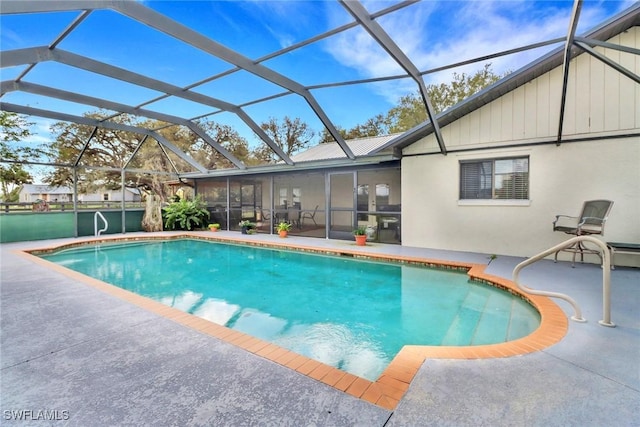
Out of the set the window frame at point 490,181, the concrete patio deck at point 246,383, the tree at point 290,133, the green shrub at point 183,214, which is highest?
the tree at point 290,133

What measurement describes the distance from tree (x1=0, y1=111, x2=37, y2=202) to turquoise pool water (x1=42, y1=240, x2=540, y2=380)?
945 cm

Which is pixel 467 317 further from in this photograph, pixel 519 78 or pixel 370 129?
pixel 370 129

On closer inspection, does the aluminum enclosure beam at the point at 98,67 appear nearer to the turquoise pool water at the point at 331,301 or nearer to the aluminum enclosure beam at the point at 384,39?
the turquoise pool water at the point at 331,301

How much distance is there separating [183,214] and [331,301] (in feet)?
33.1

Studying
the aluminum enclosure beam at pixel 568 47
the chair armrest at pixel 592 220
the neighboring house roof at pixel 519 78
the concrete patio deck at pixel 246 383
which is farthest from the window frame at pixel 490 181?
the concrete patio deck at pixel 246 383

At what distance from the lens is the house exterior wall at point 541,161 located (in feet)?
18.4

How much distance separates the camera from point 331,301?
181 inches

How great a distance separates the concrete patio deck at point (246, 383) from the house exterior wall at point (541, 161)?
3710mm

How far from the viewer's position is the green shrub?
1252cm

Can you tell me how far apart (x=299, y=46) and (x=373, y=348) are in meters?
4.64

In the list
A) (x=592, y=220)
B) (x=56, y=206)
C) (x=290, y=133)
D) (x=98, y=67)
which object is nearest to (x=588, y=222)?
(x=592, y=220)

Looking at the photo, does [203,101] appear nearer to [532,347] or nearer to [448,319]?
[448,319]

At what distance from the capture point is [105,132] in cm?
1559

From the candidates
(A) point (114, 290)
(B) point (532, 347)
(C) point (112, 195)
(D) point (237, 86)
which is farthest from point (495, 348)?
(C) point (112, 195)
